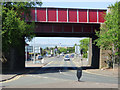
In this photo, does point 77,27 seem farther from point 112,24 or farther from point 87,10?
point 112,24

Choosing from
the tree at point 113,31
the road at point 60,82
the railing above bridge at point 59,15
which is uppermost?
the railing above bridge at point 59,15

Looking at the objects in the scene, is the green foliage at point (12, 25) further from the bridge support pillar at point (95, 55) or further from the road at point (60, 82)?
the bridge support pillar at point (95, 55)

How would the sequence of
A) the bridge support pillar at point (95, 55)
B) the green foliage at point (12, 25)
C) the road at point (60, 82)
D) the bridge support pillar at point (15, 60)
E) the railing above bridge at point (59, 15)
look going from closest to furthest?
the road at point (60, 82), the green foliage at point (12, 25), the bridge support pillar at point (15, 60), the railing above bridge at point (59, 15), the bridge support pillar at point (95, 55)

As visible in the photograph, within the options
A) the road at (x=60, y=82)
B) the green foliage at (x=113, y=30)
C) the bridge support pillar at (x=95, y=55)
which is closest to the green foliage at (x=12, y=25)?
the road at (x=60, y=82)

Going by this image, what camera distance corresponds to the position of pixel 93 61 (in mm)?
44469

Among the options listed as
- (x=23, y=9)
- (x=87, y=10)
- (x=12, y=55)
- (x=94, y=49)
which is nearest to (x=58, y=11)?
(x=87, y=10)

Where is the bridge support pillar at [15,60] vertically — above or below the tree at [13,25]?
below

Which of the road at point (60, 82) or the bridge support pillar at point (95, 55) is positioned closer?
the road at point (60, 82)

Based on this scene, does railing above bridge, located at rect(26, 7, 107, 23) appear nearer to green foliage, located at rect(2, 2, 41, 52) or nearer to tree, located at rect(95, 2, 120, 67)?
green foliage, located at rect(2, 2, 41, 52)

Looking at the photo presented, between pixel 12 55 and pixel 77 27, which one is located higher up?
pixel 77 27

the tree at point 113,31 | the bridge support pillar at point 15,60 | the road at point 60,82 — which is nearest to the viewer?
the road at point 60,82

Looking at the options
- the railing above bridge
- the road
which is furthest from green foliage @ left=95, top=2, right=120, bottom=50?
the railing above bridge

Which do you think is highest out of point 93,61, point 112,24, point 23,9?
point 23,9

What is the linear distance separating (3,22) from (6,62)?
31.8ft
